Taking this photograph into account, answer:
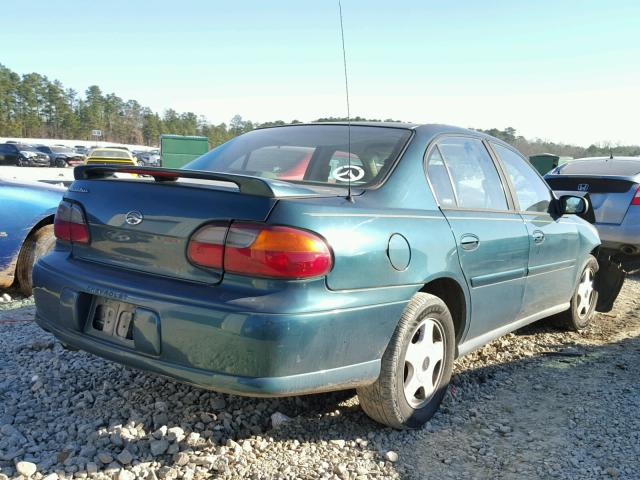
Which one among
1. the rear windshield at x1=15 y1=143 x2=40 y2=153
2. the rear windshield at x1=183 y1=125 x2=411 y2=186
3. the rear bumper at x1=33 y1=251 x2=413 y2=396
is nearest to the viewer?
the rear bumper at x1=33 y1=251 x2=413 y2=396

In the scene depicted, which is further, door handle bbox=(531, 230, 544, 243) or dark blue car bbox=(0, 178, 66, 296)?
dark blue car bbox=(0, 178, 66, 296)

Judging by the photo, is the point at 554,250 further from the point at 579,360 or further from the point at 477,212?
the point at 477,212

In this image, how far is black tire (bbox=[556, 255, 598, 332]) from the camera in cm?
479

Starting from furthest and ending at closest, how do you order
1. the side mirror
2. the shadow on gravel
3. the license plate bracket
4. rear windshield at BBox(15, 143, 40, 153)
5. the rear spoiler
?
1. rear windshield at BBox(15, 143, 40, 153)
2. the side mirror
3. the shadow on gravel
4. the license plate bracket
5. the rear spoiler

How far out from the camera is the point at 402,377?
2693 mm

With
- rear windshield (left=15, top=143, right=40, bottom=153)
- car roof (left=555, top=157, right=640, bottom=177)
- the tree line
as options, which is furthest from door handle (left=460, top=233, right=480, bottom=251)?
the tree line

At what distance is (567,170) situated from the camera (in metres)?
7.07

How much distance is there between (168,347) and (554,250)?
9.86ft

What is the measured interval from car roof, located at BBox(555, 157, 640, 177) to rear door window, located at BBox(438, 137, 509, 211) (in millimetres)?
3400

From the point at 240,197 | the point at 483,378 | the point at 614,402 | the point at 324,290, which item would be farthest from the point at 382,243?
the point at 614,402

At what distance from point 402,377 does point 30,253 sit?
392 centimetres

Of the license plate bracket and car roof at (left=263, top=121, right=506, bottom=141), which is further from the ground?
car roof at (left=263, top=121, right=506, bottom=141)

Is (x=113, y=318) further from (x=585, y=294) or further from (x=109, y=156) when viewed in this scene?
(x=109, y=156)

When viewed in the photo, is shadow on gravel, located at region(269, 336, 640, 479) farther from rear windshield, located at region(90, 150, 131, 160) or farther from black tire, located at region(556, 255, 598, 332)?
rear windshield, located at region(90, 150, 131, 160)
